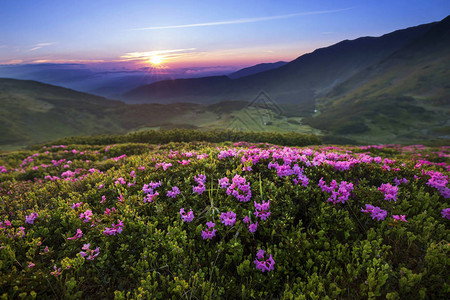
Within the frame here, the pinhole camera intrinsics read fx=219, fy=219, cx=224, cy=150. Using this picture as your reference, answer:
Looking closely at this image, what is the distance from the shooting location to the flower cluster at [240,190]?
14.2ft

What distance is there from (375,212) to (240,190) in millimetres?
2482

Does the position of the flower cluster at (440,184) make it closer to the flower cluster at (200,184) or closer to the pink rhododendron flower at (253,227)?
the pink rhododendron flower at (253,227)

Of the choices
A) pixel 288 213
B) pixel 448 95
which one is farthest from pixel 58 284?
pixel 448 95

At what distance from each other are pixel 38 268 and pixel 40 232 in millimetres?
993

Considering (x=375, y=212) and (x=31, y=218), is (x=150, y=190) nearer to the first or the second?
(x=31, y=218)

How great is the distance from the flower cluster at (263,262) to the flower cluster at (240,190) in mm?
1102

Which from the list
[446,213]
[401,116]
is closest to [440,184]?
[446,213]

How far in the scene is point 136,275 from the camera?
3.23 m

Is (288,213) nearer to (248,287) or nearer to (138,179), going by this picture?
(248,287)

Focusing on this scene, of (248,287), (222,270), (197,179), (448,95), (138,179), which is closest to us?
(248,287)

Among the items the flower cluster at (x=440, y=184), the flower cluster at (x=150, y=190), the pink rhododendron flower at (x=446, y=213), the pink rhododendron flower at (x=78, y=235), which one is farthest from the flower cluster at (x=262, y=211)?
the flower cluster at (x=440, y=184)

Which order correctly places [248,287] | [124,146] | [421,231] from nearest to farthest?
[248,287] → [421,231] → [124,146]

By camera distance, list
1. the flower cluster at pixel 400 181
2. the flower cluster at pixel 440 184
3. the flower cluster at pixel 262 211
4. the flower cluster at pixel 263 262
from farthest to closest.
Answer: the flower cluster at pixel 400 181 < the flower cluster at pixel 440 184 < the flower cluster at pixel 262 211 < the flower cluster at pixel 263 262

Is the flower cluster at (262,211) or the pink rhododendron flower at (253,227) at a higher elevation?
the flower cluster at (262,211)
